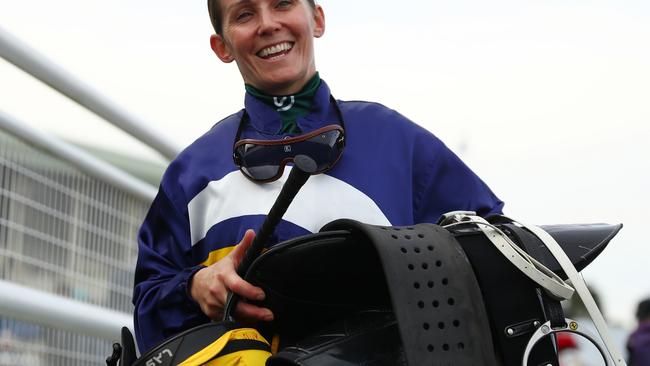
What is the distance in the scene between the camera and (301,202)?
241cm

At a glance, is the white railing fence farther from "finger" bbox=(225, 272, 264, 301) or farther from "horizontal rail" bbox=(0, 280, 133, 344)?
"finger" bbox=(225, 272, 264, 301)

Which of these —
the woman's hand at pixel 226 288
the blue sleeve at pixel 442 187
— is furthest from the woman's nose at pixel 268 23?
the woman's hand at pixel 226 288

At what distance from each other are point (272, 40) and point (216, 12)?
0.20 meters

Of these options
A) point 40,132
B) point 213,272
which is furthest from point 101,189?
point 213,272

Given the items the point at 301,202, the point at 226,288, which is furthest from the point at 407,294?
the point at 301,202

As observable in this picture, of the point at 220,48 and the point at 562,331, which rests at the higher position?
the point at 220,48

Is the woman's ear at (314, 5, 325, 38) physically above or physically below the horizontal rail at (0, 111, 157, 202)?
above

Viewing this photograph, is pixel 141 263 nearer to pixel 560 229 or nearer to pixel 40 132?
pixel 560 229

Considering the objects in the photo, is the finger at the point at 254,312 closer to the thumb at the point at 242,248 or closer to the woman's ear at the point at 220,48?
the thumb at the point at 242,248

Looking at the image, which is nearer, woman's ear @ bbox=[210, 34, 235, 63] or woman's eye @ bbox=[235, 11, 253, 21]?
woman's eye @ bbox=[235, 11, 253, 21]

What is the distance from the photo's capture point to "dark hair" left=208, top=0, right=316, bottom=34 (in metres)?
2.63

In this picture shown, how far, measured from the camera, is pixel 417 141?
2.53 m

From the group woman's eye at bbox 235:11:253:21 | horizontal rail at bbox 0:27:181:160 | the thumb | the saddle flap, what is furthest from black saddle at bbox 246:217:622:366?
horizontal rail at bbox 0:27:181:160

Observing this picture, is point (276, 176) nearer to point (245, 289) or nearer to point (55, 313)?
point (245, 289)
